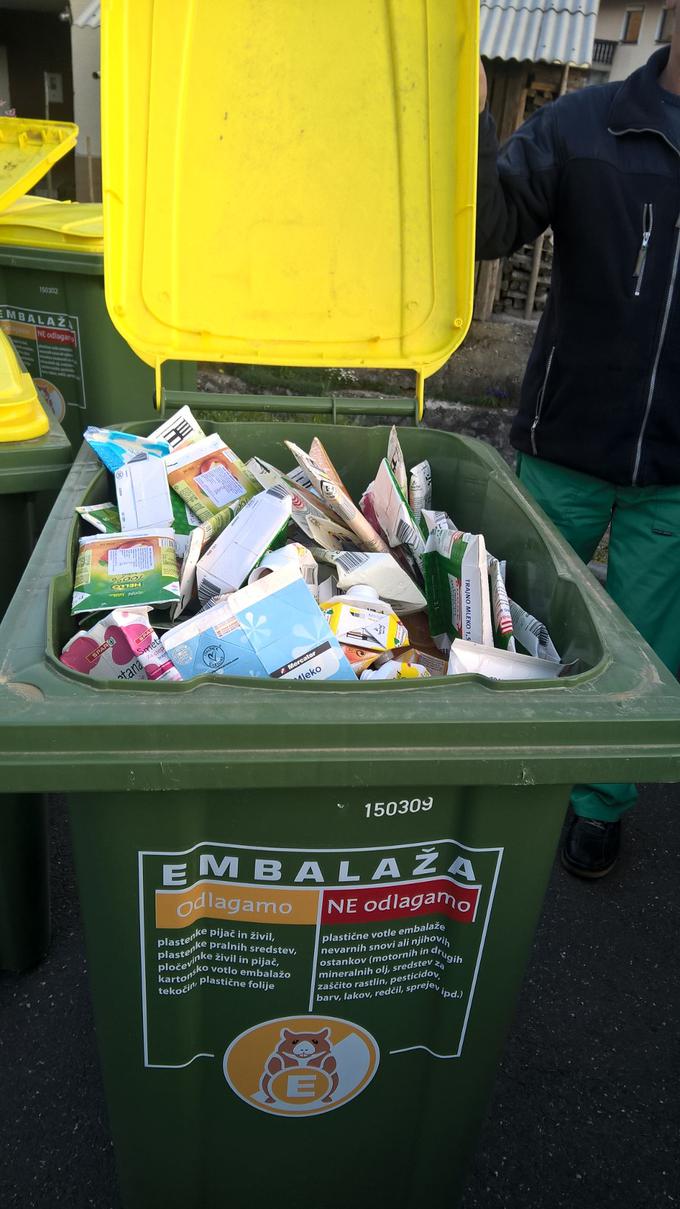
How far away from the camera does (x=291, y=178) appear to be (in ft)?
6.10

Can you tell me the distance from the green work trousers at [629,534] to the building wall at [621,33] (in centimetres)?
1538

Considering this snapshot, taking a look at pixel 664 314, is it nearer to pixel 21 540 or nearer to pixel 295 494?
pixel 295 494

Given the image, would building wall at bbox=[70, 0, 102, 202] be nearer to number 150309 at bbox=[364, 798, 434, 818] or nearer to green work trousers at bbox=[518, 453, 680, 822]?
green work trousers at bbox=[518, 453, 680, 822]

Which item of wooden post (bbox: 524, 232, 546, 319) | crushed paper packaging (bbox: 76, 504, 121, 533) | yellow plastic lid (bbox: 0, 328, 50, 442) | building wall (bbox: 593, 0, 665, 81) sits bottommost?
wooden post (bbox: 524, 232, 546, 319)

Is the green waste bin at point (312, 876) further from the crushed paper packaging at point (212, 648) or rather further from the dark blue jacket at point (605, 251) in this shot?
the dark blue jacket at point (605, 251)

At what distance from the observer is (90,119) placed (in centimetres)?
912

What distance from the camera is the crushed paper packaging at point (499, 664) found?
1206 millimetres

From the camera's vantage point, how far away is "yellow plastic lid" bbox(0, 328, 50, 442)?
1.74m

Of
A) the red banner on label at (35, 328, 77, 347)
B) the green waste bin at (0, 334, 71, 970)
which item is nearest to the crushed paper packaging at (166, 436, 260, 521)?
the green waste bin at (0, 334, 71, 970)

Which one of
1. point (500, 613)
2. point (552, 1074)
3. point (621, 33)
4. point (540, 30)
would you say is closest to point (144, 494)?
point (500, 613)

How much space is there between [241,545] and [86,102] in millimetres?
9334

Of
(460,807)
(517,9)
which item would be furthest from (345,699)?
(517,9)

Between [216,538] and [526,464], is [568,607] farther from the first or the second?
[526,464]

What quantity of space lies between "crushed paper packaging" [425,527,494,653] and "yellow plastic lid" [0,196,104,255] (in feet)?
5.49
